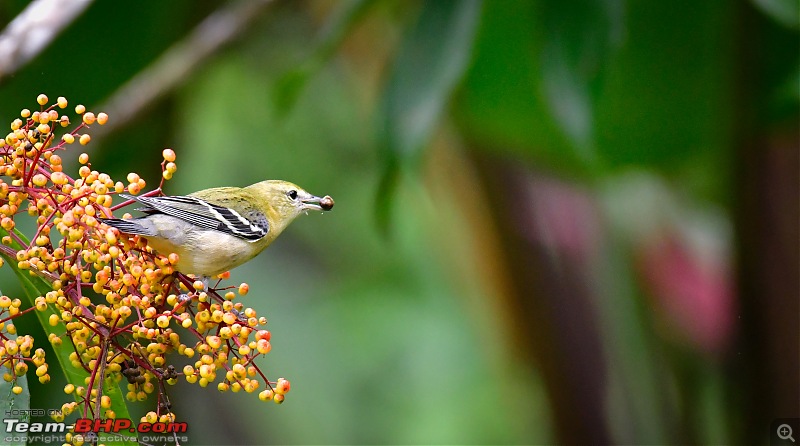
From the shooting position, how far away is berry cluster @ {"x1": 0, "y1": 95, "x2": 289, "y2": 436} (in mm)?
1794

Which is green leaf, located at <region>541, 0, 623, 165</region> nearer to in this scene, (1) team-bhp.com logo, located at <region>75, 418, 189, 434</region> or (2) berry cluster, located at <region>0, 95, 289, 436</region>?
(2) berry cluster, located at <region>0, 95, 289, 436</region>

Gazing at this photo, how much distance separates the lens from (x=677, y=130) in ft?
13.7

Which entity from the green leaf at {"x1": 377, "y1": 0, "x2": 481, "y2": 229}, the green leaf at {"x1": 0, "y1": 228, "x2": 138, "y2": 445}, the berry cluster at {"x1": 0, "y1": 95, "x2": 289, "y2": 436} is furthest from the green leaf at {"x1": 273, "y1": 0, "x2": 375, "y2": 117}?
the green leaf at {"x1": 0, "y1": 228, "x2": 138, "y2": 445}

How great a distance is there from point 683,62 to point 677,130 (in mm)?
322

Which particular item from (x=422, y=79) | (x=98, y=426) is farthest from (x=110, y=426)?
(x=422, y=79)

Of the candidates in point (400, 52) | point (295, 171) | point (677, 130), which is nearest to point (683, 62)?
point (677, 130)

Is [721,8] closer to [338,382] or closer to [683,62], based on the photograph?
[683,62]

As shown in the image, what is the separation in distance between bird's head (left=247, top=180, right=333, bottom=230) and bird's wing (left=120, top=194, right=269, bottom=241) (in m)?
0.15

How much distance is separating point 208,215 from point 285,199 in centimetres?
38

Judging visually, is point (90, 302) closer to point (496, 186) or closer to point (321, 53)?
point (321, 53)

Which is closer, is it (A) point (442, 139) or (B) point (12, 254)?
(B) point (12, 254)

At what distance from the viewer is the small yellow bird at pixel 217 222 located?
2180 mm

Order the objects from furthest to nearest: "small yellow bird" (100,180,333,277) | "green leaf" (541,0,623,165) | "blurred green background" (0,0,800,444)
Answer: "blurred green background" (0,0,800,444) → "green leaf" (541,0,623,165) → "small yellow bird" (100,180,333,277)

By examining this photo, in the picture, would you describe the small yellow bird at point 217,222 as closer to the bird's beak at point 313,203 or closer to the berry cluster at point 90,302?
the bird's beak at point 313,203
